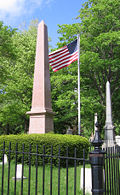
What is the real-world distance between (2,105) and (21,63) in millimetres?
5213

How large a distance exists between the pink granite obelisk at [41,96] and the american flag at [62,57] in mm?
2193

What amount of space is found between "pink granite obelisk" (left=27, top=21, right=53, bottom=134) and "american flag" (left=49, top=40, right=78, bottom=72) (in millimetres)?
2193

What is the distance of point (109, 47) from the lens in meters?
→ 19.0

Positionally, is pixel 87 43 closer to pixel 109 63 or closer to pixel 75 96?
pixel 109 63

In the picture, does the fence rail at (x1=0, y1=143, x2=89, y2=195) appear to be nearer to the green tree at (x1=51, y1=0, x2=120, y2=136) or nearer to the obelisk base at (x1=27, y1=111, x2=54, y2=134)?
the obelisk base at (x1=27, y1=111, x2=54, y2=134)

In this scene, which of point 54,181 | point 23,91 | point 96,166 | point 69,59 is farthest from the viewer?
point 23,91

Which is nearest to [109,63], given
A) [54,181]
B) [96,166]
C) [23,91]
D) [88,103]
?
[88,103]

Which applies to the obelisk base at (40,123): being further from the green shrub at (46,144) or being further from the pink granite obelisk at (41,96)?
the green shrub at (46,144)

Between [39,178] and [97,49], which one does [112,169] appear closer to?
[39,178]

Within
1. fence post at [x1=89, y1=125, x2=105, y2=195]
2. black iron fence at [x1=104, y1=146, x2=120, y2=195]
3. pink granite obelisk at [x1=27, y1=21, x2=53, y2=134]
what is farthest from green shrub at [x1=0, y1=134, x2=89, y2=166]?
fence post at [x1=89, y1=125, x2=105, y2=195]

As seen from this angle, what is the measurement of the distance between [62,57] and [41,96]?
14.4 ft

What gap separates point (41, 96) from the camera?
10.9 m

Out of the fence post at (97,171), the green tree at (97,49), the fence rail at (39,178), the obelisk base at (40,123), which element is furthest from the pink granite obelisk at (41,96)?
the fence post at (97,171)

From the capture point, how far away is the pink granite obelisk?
34.6 feet
